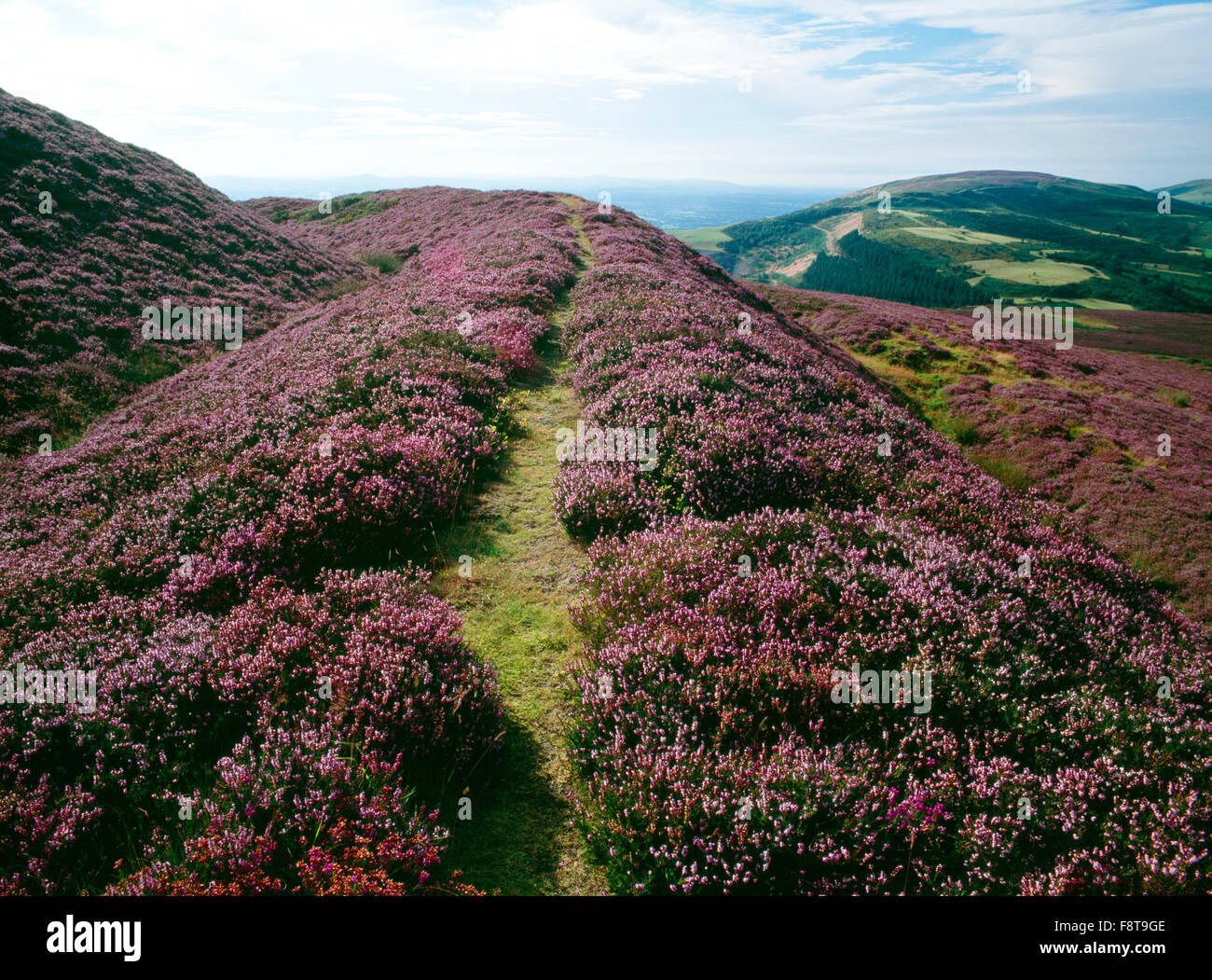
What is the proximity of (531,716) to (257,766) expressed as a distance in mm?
2162

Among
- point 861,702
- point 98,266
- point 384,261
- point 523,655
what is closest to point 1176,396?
point 861,702

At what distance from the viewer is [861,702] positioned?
4.66 m

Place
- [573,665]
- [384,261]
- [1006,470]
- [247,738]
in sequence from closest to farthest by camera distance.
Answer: [247,738], [573,665], [1006,470], [384,261]

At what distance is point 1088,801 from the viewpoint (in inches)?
160

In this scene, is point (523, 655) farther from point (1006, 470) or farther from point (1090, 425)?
point (1090, 425)

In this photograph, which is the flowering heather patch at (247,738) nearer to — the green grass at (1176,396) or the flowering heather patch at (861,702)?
the flowering heather patch at (861,702)

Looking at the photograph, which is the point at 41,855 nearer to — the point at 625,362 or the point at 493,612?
the point at 493,612

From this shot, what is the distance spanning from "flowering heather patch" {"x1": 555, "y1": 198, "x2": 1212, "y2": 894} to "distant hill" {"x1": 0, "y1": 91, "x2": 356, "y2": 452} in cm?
A: 1566

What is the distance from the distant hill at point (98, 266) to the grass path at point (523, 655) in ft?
41.2

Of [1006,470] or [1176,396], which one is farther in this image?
[1176,396]

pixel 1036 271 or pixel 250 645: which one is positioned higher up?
pixel 1036 271

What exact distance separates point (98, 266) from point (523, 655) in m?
26.2
